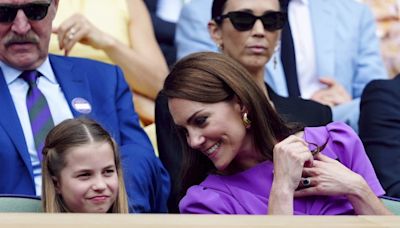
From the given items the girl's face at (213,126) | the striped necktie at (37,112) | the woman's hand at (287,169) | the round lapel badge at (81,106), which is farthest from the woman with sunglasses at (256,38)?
the woman's hand at (287,169)

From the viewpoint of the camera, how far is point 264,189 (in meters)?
3.14

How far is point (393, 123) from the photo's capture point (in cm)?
403

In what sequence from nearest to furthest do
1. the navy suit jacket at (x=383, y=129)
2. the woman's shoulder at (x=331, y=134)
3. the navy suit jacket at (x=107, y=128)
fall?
1. the woman's shoulder at (x=331, y=134)
2. the navy suit jacket at (x=107, y=128)
3. the navy suit jacket at (x=383, y=129)

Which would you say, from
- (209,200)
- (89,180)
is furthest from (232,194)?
(89,180)

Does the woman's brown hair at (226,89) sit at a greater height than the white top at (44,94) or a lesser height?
greater

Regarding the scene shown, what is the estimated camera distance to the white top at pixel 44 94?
3.60 metres

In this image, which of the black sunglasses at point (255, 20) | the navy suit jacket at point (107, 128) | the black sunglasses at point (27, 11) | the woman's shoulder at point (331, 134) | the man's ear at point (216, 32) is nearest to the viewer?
the woman's shoulder at point (331, 134)

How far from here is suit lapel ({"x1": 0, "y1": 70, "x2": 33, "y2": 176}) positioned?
3518 mm

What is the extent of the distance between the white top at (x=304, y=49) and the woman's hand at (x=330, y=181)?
1879 mm

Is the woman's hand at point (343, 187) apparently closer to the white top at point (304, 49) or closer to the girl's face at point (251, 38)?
the girl's face at point (251, 38)

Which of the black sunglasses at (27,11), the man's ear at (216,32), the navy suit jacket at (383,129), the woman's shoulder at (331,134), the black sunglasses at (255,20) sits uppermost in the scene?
the black sunglasses at (27,11)

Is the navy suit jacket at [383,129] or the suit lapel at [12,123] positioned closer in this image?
the suit lapel at [12,123]

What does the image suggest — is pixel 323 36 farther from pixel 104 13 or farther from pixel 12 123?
pixel 12 123

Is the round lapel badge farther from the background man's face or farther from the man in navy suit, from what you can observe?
the background man's face
